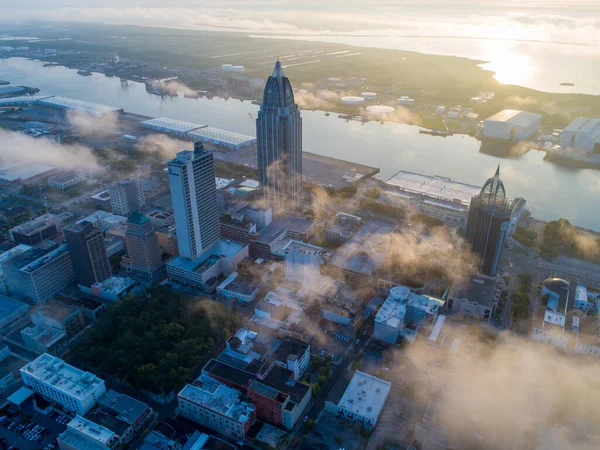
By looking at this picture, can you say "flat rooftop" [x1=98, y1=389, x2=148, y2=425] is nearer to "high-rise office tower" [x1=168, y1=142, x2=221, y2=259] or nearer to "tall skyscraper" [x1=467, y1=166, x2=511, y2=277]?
"high-rise office tower" [x1=168, y1=142, x2=221, y2=259]

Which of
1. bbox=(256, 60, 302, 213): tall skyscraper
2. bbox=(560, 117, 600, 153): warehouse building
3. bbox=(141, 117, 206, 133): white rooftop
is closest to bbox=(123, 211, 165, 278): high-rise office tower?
bbox=(256, 60, 302, 213): tall skyscraper

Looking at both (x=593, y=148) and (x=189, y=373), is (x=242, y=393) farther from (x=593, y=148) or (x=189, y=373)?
(x=593, y=148)

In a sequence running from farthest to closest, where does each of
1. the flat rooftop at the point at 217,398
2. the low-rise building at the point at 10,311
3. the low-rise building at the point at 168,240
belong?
1. the low-rise building at the point at 168,240
2. the low-rise building at the point at 10,311
3. the flat rooftop at the point at 217,398

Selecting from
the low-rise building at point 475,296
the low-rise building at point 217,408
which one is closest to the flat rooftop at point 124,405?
the low-rise building at point 217,408

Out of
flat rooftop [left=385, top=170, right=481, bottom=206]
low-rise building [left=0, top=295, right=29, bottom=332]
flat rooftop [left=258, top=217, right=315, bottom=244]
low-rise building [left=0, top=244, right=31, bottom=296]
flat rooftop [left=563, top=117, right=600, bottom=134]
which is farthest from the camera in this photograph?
flat rooftop [left=563, top=117, right=600, bottom=134]

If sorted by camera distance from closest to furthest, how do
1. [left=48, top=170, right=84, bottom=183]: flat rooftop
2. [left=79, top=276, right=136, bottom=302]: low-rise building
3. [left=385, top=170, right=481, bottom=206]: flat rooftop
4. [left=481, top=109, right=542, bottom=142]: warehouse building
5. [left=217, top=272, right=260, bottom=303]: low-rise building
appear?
1. [left=217, top=272, right=260, bottom=303]: low-rise building
2. [left=79, top=276, right=136, bottom=302]: low-rise building
3. [left=385, top=170, right=481, bottom=206]: flat rooftop
4. [left=48, top=170, right=84, bottom=183]: flat rooftop
5. [left=481, top=109, right=542, bottom=142]: warehouse building

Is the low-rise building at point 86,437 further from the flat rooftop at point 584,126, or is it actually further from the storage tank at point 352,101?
the storage tank at point 352,101
